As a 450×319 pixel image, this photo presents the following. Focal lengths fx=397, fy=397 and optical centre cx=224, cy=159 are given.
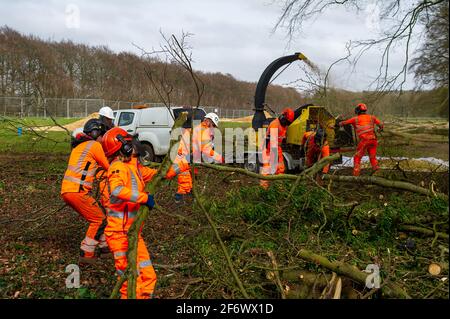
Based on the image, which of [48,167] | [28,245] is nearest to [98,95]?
[48,167]

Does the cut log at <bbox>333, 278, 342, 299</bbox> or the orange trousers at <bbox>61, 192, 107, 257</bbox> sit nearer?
the cut log at <bbox>333, 278, 342, 299</bbox>

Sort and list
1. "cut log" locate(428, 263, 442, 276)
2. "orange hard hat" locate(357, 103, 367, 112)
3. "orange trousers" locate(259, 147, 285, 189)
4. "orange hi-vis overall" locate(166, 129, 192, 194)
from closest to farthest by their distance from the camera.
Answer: "cut log" locate(428, 263, 442, 276), "orange hi-vis overall" locate(166, 129, 192, 194), "orange trousers" locate(259, 147, 285, 189), "orange hard hat" locate(357, 103, 367, 112)

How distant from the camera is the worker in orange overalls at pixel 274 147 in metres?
7.81

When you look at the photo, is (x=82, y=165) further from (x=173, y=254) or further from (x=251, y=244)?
(x=251, y=244)

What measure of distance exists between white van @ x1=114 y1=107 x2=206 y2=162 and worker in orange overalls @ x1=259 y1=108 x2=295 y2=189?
3.90 metres

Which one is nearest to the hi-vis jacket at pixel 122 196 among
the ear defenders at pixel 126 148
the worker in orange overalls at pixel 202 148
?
the ear defenders at pixel 126 148

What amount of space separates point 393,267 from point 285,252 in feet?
3.53

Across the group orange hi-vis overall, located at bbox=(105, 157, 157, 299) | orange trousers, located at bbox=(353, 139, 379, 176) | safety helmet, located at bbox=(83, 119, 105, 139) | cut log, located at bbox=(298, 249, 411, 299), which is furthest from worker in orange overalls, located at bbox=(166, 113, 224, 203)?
orange trousers, located at bbox=(353, 139, 379, 176)

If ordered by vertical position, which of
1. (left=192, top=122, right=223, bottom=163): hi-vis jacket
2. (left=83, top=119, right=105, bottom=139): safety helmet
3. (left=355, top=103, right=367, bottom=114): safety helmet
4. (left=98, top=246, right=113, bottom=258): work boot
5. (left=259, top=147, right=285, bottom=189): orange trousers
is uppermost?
(left=355, top=103, right=367, bottom=114): safety helmet

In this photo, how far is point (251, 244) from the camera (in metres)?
4.55

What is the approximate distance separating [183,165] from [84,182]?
1.32 meters

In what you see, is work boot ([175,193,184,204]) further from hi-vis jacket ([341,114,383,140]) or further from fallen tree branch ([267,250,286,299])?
hi-vis jacket ([341,114,383,140])

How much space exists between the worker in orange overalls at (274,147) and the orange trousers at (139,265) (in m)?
4.46

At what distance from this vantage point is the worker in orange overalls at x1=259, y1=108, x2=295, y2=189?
7809mm
